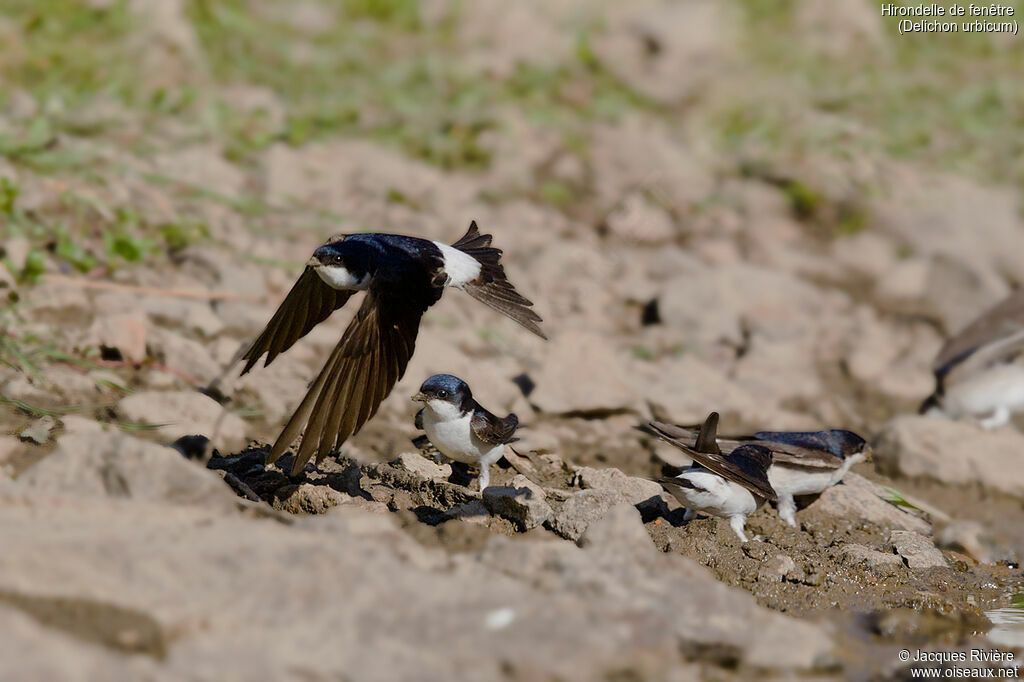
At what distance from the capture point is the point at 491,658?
90.1 inches

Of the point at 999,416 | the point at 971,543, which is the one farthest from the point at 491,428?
the point at 999,416

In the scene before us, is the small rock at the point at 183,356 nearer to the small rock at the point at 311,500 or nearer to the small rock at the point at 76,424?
the small rock at the point at 76,424

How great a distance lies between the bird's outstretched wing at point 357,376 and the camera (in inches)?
123

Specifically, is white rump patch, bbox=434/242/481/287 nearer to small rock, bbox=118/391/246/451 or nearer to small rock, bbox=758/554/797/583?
small rock, bbox=118/391/246/451

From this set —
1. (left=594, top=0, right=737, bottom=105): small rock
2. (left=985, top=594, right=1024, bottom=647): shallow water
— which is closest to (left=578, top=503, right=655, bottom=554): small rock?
Answer: (left=985, top=594, right=1024, bottom=647): shallow water

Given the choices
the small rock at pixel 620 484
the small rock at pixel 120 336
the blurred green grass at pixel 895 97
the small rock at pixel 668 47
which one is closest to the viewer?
the small rock at pixel 620 484

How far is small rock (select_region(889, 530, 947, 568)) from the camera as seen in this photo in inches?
151

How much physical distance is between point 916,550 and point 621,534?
1.57 metres

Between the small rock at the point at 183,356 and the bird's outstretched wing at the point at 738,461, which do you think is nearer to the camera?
the bird's outstretched wing at the point at 738,461

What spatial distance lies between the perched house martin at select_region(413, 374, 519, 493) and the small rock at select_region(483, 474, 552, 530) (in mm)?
107

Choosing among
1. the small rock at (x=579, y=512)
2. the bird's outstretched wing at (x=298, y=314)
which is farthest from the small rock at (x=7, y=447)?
the small rock at (x=579, y=512)

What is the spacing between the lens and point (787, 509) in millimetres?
4117

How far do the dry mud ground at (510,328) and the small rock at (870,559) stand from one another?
0.01m

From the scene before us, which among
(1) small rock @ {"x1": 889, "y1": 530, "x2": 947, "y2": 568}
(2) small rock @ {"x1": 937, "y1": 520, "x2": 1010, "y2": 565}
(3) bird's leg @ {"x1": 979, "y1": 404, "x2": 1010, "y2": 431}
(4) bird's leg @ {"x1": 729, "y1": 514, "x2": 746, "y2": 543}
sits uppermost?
(3) bird's leg @ {"x1": 979, "y1": 404, "x2": 1010, "y2": 431}
